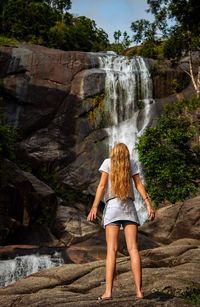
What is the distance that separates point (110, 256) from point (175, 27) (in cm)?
1195

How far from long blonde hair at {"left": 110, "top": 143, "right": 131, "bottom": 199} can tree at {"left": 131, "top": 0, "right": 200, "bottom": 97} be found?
7.25m

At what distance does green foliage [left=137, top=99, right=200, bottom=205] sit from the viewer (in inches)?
554

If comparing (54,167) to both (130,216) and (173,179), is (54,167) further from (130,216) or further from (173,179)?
(130,216)

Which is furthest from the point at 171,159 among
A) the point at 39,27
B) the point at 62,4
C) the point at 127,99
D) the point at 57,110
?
the point at 62,4

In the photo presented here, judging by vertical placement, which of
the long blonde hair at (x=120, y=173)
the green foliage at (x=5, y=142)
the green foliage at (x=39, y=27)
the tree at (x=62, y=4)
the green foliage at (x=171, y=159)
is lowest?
the long blonde hair at (x=120, y=173)

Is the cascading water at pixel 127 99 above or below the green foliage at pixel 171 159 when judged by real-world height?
above

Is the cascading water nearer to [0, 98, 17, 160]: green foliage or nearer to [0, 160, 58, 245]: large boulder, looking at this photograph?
[0, 160, 58, 245]: large boulder

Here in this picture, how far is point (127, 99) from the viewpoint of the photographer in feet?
125

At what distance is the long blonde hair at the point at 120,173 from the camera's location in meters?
7.19

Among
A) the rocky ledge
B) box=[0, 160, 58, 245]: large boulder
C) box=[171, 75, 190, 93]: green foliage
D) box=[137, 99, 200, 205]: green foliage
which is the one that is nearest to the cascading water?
box=[171, 75, 190, 93]: green foliage

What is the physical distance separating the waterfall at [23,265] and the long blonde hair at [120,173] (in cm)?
1452

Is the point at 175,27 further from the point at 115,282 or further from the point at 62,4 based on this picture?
the point at 62,4

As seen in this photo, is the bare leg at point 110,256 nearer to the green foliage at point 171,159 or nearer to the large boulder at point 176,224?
the green foliage at point 171,159

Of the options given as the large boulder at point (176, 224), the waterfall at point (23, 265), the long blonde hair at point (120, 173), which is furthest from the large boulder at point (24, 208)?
the long blonde hair at point (120, 173)
